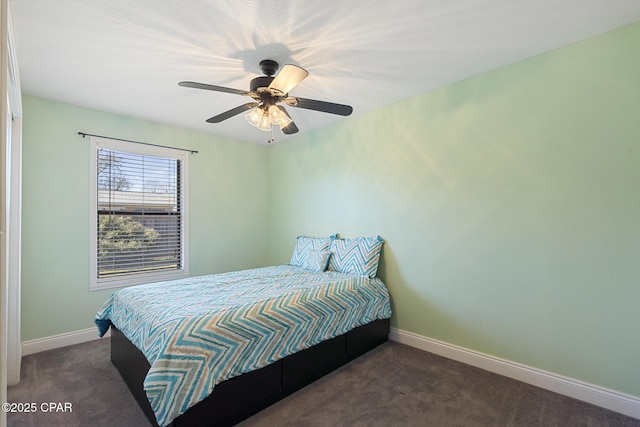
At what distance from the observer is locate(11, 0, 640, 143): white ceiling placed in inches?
67.5

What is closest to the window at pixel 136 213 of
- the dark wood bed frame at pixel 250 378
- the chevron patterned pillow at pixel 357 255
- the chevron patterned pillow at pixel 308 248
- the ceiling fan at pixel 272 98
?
the dark wood bed frame at pixel 250 378

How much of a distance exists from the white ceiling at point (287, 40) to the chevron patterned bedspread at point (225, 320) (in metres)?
1.76

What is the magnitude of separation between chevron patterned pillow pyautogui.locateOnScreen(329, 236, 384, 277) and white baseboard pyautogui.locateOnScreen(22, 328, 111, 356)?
2.61m

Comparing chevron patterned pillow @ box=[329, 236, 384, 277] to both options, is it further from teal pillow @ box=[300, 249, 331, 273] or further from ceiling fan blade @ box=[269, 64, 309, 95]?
ceiling fan blade @ box=[269, 64, 309, 95]

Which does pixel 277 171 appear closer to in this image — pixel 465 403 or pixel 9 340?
pixel 9 340

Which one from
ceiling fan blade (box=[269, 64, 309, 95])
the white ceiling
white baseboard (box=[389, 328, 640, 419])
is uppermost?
the white ceiling

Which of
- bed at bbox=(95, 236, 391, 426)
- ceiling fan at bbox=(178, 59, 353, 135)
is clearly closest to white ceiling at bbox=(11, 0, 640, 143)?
ceiling fan at bbox=(178, 59, 353, 135)

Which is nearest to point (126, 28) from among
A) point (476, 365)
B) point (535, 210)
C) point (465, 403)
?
point (535, 210)

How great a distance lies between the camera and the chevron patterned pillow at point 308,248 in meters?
3.46

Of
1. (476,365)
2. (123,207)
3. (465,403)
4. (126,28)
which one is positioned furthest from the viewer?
(123,207)

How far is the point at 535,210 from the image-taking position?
88.3 inches

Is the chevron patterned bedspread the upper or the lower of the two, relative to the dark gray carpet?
upper

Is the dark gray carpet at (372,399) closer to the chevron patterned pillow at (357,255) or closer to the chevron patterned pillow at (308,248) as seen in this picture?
the chevron patterned pillow at (357,255)

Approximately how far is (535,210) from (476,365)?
1.36 meters
